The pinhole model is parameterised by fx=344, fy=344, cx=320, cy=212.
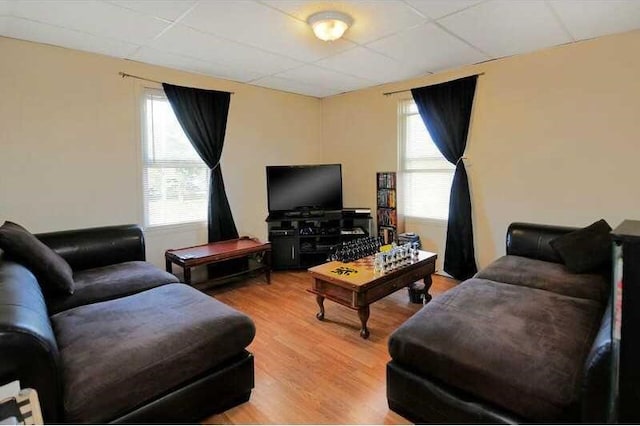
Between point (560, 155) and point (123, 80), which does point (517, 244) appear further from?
point (123, 80)

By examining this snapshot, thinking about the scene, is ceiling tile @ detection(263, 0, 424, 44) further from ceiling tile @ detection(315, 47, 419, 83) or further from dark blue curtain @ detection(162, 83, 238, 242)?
dark blue curtain @ detection(162, 83, 238, 242)

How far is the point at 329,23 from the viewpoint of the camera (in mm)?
2566

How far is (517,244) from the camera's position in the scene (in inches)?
130

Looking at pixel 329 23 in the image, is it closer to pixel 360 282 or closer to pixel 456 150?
pixel 360 282

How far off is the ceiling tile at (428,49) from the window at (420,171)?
28.7 inches

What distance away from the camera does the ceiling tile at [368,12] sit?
237 cm

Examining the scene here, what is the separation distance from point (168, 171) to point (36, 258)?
6.26 ft

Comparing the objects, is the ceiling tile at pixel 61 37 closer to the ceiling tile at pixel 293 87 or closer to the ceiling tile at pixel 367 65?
the ceiling tile at pixel 293 87

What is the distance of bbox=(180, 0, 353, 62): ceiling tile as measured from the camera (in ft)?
7.98

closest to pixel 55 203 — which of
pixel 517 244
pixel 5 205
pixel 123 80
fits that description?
pixel 5 205

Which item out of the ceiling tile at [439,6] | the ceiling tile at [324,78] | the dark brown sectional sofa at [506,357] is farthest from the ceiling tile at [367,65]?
the dark brown sectional sofa at [506,357]

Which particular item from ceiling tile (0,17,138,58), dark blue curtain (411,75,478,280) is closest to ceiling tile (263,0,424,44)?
dark blue curtain (411,75,478,280)

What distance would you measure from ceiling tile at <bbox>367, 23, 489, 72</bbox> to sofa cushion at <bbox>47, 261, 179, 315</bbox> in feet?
9.07

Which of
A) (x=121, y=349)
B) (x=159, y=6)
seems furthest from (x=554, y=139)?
(x=121, y=349)
